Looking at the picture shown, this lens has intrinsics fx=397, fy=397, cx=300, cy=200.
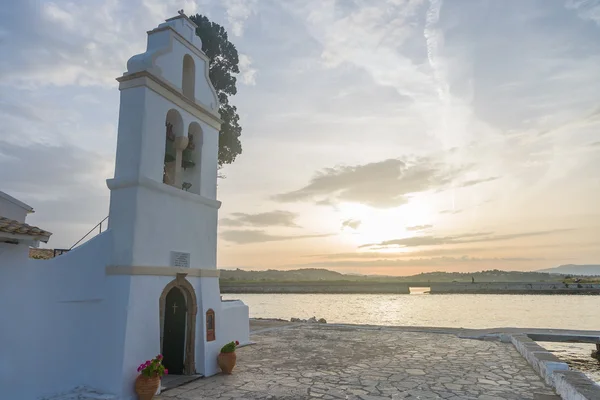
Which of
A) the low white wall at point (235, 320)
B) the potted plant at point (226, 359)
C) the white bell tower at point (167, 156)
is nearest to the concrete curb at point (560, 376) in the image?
the potted plant at point (226, 359)

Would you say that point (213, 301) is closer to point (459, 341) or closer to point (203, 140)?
point (203, 140)

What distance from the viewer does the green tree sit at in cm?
1827

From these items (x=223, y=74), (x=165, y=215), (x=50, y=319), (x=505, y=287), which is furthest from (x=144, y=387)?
(x=505, y=287)

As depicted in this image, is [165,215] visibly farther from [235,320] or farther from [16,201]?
[235,320]

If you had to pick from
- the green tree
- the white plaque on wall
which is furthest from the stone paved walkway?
the green tree

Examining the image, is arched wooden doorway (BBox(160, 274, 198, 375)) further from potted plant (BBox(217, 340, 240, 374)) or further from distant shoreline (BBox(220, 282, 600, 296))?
distant shoreline (BBox(220, 282, 600, 296))

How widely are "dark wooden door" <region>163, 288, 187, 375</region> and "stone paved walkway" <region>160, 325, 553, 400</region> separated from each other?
2.96ft

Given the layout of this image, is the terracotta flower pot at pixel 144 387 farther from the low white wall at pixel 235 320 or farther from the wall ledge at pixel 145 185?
the low white wall at pixel 235 320

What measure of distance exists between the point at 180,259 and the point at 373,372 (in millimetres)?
5477

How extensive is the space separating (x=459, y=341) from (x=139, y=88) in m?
13.4

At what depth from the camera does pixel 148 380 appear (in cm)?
745

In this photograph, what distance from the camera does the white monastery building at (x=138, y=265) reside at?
6.70 meters

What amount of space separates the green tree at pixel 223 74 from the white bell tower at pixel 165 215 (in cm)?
782

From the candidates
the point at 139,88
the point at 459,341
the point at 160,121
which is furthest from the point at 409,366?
the point at 139,88
